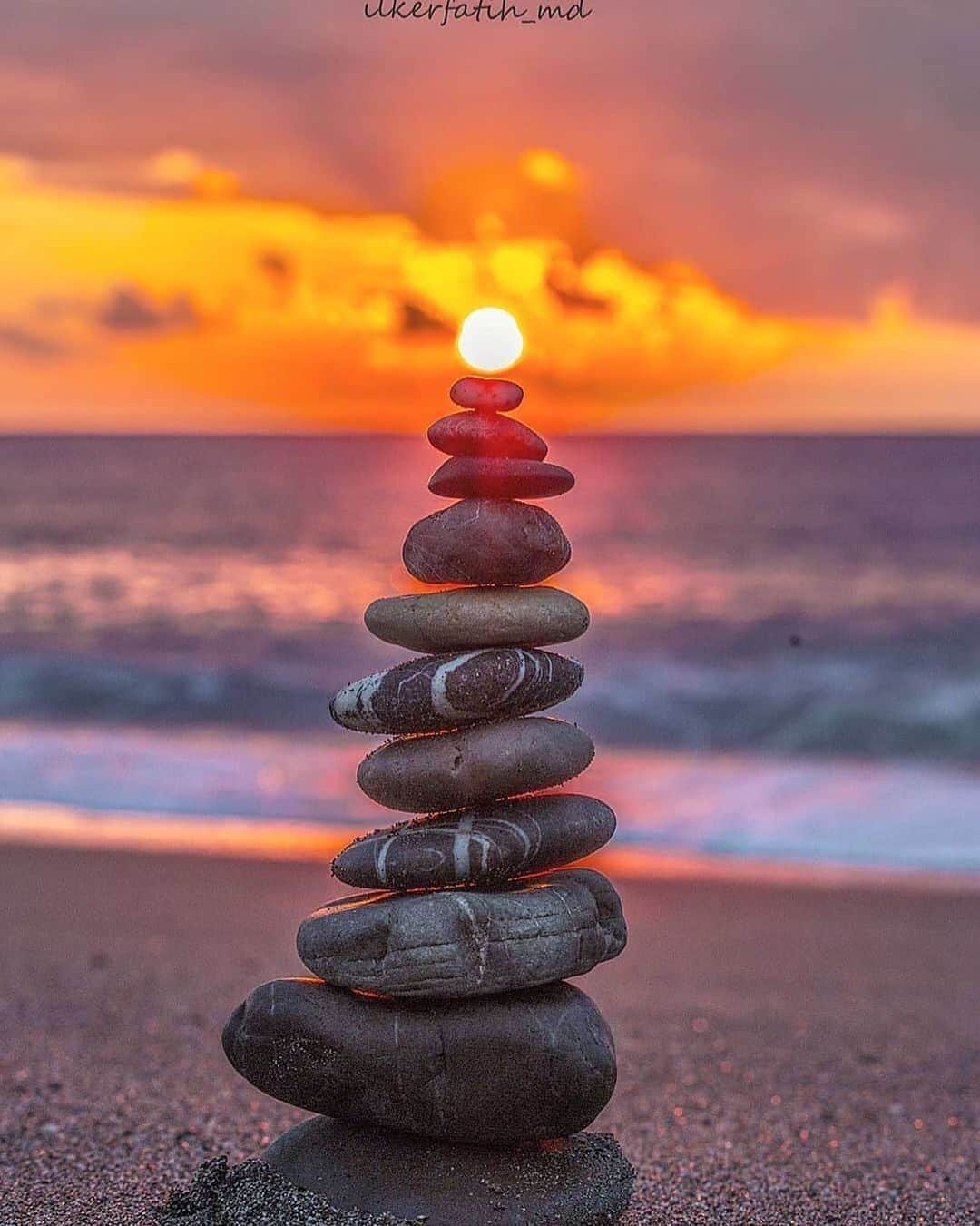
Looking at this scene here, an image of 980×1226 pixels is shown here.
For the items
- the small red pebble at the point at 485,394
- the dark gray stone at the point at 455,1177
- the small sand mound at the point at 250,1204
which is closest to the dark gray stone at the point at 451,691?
the small red pebble at the point at 485,394

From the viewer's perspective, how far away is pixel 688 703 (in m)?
23.1

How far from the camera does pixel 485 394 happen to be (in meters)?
5.89

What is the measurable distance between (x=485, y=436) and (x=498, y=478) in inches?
7.1

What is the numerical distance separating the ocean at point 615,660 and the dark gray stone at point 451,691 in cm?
70

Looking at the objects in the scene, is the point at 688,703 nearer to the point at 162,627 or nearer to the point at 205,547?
the point at 162,627

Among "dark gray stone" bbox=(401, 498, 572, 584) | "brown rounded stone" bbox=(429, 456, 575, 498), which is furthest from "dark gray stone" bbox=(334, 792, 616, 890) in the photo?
"brown rounded stone" bbox=(429, 456, 575, 498)

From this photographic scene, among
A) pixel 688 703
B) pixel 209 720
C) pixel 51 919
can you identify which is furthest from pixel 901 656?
pixel 51 919

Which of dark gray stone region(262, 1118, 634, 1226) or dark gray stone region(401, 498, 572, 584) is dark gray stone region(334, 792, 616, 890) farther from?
dark gray stone region(262, 1118, 634, 1226)

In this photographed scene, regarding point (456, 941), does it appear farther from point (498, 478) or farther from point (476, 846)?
point (498, 478)

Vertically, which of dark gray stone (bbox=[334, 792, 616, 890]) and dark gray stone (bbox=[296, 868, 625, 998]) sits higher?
dark gray stone (bbox=[334, 792, 616, 890])

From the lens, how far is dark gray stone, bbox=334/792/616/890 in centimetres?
559

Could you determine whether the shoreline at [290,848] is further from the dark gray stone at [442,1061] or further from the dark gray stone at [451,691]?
the dark gray stone at [451,691]

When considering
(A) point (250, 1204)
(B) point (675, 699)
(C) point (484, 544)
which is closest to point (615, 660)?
(B) point (675, 699)

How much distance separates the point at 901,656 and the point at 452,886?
2332cm
